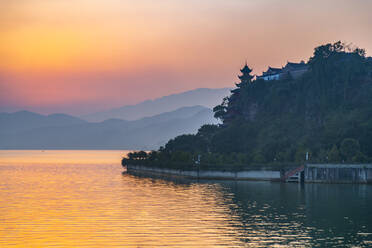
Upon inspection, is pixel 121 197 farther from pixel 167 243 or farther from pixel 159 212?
pixel 167 243

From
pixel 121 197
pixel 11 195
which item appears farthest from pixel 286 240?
pixel 11 195

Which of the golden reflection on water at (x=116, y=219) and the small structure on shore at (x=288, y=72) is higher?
the small structure on shore at (x=288, y=72)

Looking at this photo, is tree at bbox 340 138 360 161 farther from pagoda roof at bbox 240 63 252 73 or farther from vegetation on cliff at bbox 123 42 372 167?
pagoda roof at bbox 240 63 252 73

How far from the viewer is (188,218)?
51250 millimetres

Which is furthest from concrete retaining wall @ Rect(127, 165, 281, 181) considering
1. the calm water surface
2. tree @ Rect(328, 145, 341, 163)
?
the calm water surface

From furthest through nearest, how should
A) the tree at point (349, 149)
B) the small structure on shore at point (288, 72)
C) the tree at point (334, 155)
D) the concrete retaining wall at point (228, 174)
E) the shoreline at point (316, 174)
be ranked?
the small structure on shore at point (288, 72)
the tree at point (334, 155)
the concrete retaining wall at point (228, 174)
the tree at point (349, 149)
the shoreline at point (316, 174)

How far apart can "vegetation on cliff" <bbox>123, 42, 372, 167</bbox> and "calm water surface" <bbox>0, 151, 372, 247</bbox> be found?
26.0 m

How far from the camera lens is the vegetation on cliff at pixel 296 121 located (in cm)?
10712

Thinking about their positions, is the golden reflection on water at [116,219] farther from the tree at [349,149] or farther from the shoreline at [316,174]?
the tree at [349,149]

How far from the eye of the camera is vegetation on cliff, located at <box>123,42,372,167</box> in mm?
107125

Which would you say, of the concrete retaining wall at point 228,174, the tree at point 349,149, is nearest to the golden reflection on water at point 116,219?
the concrete retaining wall at point 228,174

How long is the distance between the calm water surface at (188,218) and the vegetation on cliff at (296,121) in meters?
26.0

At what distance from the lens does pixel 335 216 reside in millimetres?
53125

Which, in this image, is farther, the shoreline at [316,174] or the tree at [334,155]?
the tree at [334,155]
